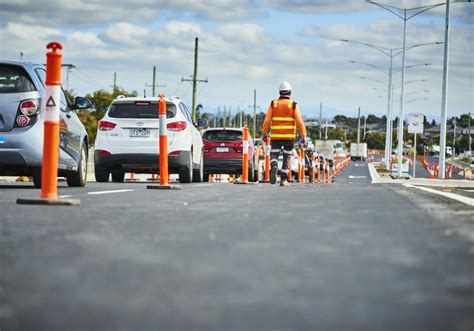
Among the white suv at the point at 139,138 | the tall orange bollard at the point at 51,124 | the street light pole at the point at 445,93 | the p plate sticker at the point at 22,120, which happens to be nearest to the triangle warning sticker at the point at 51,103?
the tall orange bollard at the point at 51,124

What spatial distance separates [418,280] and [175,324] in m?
1.37

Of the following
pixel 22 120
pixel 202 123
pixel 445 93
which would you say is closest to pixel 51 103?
pixel 22 120

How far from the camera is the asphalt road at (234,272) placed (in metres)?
3.41

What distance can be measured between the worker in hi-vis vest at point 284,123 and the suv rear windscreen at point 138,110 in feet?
6.25

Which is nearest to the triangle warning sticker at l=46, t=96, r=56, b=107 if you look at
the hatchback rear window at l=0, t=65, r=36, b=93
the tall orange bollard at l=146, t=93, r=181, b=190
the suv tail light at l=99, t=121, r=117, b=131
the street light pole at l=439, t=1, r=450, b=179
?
the hatchback rear window at l=0, t=65, r=36, b=93

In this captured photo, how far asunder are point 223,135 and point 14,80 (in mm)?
15518

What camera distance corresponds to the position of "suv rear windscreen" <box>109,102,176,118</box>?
1947 centimetres

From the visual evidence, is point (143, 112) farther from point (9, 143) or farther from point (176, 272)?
point (176, 272)

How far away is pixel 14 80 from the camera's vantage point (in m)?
13.1

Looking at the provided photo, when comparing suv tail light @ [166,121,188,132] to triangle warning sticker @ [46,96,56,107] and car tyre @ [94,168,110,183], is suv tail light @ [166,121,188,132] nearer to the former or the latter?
car tyre @ [94,168,110,183]

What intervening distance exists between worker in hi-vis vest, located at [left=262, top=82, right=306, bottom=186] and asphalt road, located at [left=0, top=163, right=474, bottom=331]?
11.5 m

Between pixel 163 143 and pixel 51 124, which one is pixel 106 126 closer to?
pixel 163 143

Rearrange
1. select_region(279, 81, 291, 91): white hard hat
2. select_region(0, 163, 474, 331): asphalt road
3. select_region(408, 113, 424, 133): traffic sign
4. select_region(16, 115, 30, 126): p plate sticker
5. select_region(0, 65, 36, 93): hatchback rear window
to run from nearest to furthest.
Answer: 1. select_region(0, 163, 474, 331): asphalt road
2. select_region(16, 115, 30, 126): p plate sticker
3. select_region(0, 65, 36, 93): hatchback rear window
4. select_region(279, 81, 291, 91): white hard hat
5. select_region(408, 113, 424, 133): traffic sign

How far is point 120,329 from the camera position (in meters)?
3.20
